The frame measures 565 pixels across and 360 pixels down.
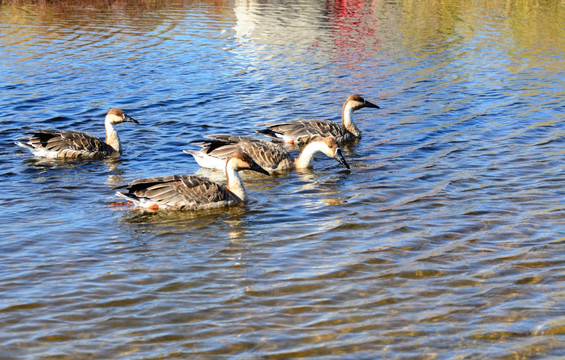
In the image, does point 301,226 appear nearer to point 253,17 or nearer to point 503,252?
point 503,252

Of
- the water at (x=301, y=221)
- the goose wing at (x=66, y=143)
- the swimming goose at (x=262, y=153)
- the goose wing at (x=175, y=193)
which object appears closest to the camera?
the water at (x=301, y=221)

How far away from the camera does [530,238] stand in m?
10.2

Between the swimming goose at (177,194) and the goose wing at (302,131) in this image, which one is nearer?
the swimming goose at (177,194)

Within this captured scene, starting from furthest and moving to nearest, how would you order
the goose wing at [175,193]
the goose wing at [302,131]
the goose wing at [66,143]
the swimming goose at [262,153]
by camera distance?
1. the goose wing at [302,131]
2. the goose wing at [66,143]
3. the swimming goose at [262,153]
4. the goose wing at [175,193]

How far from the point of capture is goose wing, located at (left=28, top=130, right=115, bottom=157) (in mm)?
14859

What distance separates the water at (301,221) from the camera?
7750 mm

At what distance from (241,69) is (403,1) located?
21.0m

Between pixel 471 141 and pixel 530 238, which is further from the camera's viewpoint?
pixel 471 141

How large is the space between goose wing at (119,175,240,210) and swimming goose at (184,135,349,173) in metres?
2.24

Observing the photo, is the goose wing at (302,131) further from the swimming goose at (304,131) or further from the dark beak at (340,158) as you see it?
the dark beak at (340,158)

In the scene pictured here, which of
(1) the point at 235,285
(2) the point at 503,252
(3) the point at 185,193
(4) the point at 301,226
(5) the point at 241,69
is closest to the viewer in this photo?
(1) the point at 235,285


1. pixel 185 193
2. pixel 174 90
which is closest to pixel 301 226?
pixel 185 193

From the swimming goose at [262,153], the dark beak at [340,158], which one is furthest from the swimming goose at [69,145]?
the dark beak at [340,158]

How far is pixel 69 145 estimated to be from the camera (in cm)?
1497
